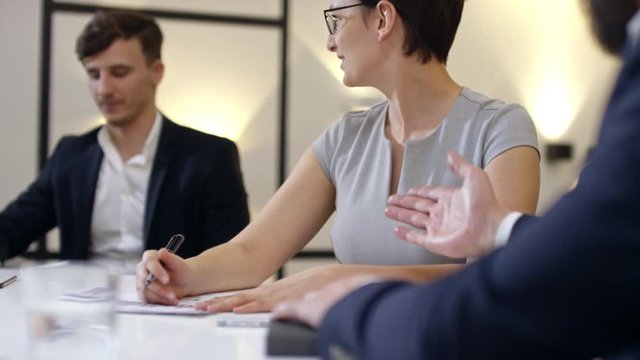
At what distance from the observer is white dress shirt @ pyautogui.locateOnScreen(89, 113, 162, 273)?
2631 millimetres

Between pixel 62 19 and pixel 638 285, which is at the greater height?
pixel 62 19

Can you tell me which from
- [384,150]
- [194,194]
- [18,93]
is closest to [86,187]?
[194,194]

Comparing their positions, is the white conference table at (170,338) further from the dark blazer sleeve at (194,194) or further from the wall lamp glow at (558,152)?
the wall lamp glow at (558,152)

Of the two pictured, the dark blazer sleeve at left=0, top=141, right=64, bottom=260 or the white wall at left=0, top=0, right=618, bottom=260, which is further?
the white wall at left=0, top=0, right=618, bottom=260

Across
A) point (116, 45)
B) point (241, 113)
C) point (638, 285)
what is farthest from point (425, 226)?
point (241, 113)

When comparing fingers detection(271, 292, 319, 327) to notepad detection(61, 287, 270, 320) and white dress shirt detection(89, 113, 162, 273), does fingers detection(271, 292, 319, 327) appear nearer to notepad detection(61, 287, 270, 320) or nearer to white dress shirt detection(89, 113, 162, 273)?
notepad detection(61, 287, 270, 320)

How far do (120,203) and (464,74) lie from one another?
102 inches

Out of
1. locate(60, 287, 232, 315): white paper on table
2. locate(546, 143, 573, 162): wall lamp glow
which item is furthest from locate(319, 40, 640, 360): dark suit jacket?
locate(546, 143, 573, 162): wall lamp glow

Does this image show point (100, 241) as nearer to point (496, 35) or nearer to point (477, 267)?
point (477, 267)

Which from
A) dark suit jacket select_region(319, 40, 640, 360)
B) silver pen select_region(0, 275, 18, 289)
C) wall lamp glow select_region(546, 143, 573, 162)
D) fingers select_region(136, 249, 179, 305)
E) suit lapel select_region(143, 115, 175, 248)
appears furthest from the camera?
wall lamp glow select_region(546, 143, 573, 162)

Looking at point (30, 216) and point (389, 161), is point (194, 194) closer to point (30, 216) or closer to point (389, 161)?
point (30, 216)

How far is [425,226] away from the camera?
1.30 m

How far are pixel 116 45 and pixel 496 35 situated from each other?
2.65 meters

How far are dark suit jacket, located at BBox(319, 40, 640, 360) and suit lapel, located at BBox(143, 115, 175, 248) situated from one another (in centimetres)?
207
